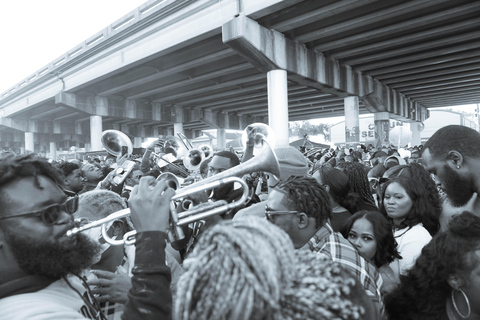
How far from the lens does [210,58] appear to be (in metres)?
17.2

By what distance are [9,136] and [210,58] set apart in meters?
37.7

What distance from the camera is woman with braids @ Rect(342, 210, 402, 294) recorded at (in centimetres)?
261

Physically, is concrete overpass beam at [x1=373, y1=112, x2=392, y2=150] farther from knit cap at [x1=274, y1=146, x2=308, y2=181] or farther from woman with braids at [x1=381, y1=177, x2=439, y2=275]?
woman with braids at [x1=381, y1=177, x2=439, y2=275]

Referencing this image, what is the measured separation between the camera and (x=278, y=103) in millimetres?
16219

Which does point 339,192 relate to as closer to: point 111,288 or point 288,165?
point 288,165

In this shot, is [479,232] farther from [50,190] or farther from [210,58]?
[210,58]

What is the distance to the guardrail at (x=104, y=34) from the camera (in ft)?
52.7

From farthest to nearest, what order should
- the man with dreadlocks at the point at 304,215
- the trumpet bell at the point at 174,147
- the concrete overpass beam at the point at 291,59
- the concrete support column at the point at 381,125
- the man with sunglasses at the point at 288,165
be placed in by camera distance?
the concrete support column at the point at 381,125
the concrete overpass beam at the point at 291,59
the trumpet bell at the point at 174,147
the man with sunglasses at the point at 288,165
the man with dreadlocks at the point at 304,215

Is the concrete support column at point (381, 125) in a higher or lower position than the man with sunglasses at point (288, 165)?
higher

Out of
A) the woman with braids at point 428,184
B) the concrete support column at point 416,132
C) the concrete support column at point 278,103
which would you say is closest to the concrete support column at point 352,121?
the concrete support column at point 278,103

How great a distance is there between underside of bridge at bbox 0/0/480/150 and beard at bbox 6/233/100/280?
12.1 meters

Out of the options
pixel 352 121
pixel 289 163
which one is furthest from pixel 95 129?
pixel 289 163

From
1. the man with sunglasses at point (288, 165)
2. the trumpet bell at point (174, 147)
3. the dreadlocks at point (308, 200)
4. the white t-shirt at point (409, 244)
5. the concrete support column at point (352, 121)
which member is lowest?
the white t-shirt at point (409, 244)

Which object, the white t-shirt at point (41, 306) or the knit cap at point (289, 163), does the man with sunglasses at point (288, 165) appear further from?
the white t-shirt at point (41, 306)
